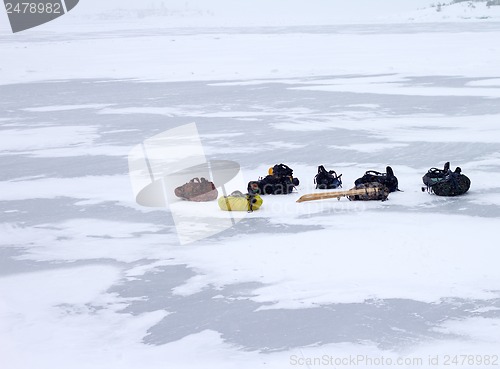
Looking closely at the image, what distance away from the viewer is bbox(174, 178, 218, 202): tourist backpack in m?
8.84

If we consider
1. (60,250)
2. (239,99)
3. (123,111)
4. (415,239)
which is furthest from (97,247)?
(239,99)

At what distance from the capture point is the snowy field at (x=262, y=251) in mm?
4973

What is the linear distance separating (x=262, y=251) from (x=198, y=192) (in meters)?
2.15

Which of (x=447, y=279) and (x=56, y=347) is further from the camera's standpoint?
(x=447, y=279)

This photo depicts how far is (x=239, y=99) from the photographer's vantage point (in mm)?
18156

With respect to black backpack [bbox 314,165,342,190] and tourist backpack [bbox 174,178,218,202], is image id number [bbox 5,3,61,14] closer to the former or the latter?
tourist backpack [bbox 174,178,218,202]

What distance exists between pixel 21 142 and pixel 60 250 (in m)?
6.34

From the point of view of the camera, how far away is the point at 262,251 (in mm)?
6855

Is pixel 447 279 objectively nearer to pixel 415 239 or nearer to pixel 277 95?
pixel 415 239

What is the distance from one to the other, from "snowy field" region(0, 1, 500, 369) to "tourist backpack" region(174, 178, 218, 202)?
0.53 metres
